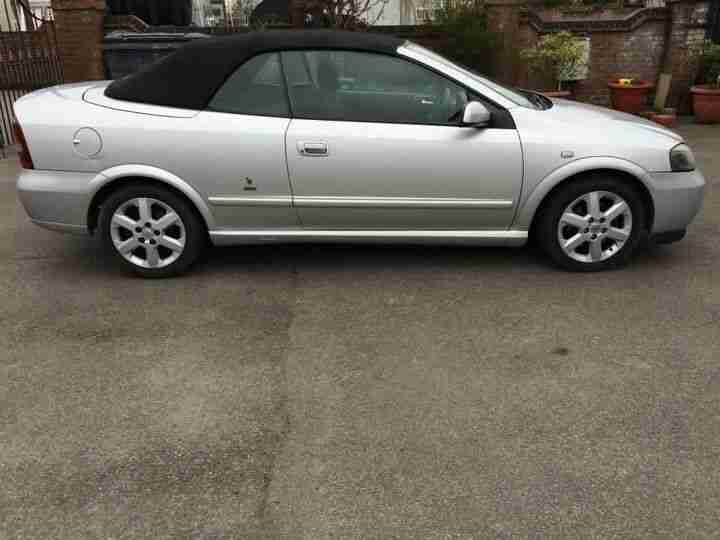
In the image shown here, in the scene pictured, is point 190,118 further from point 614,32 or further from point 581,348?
point 614,32

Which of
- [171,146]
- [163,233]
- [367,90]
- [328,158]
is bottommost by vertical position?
[163,233]

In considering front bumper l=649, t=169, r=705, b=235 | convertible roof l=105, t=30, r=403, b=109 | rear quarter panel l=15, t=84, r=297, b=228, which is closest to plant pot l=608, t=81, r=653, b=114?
front bumper l=649, t=169, r=705, b=235

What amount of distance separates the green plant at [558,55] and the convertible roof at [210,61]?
573cm

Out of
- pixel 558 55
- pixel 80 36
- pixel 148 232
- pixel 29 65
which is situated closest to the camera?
pixel 148 232

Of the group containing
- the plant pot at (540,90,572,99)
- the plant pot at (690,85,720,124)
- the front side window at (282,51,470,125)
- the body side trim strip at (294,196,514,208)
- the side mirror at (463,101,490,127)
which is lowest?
the plant pot at (690,85,720,124)

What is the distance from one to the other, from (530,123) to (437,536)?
2.87 metres

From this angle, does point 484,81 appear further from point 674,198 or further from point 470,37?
point 470,37

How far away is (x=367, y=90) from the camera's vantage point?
14.9 ft

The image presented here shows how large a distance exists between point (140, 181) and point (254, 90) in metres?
0.94

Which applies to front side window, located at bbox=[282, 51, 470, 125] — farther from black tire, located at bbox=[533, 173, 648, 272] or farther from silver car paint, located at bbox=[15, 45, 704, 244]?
black tire, located at bbox=[533, 173, 648, 272]

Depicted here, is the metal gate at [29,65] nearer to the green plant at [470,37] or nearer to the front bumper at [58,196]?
the green plant at [470,37]

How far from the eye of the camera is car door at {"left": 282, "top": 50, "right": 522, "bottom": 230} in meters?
4.44

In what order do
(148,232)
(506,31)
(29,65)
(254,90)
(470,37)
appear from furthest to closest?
(29,65) → (506,31) → (470,37) → (148,232) → (254,90)

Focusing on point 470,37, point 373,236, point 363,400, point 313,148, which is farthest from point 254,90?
point 470,37
